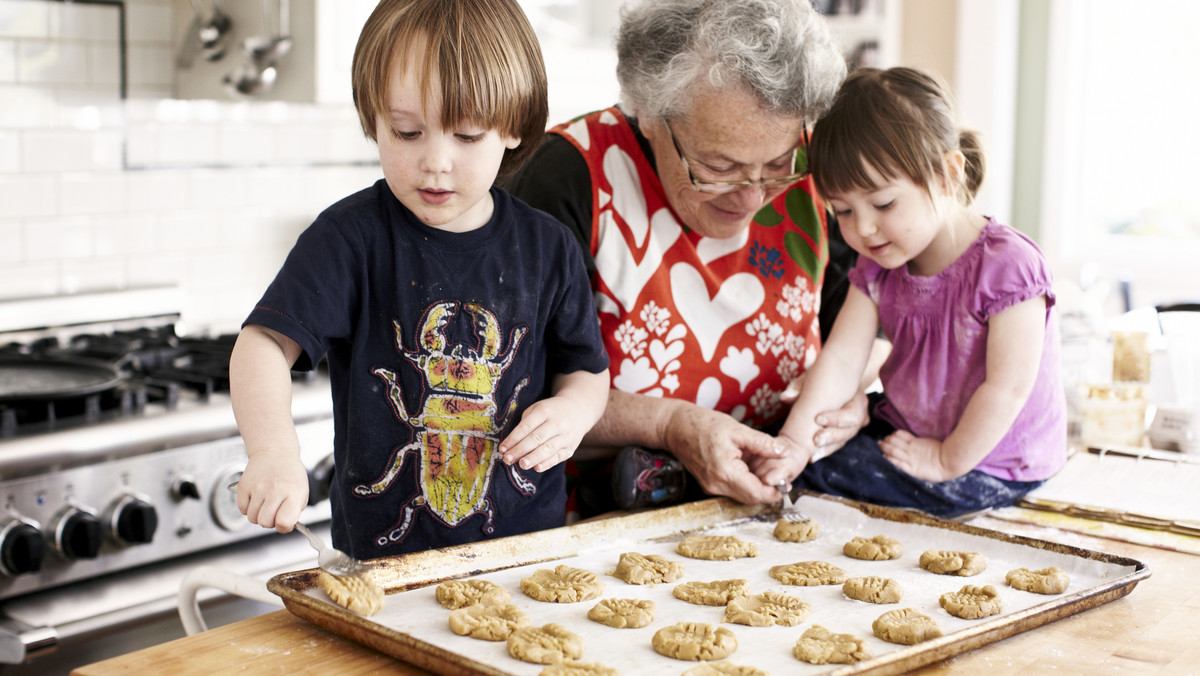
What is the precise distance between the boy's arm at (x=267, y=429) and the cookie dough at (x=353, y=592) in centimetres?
7

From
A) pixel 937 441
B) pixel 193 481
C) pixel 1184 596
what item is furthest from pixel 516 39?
pixel 193 481

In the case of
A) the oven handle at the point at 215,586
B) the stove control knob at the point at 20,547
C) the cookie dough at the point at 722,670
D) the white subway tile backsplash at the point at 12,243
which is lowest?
the stove control knob at the point at 20,547

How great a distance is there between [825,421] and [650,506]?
0.26m

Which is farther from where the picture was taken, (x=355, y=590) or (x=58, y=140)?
(x=58, y=140)

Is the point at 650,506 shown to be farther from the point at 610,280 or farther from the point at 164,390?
the point at 164,390

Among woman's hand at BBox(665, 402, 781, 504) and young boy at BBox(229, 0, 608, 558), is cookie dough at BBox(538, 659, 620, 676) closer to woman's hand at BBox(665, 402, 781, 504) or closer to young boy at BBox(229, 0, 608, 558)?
young boy at BBox(229, 0, 608, 558)

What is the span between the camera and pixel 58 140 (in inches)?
88.7

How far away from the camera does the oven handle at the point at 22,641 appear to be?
1573 mm

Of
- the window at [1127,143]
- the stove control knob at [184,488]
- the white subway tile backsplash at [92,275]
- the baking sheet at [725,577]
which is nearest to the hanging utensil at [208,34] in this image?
the white subway tile backsplash at [92,275]

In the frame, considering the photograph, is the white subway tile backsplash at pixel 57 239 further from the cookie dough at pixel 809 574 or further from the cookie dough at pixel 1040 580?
the cookie dough at pixel 1040 580

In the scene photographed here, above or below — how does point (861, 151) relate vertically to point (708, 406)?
above

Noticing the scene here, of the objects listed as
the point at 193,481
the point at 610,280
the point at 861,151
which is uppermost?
the point at 861,151

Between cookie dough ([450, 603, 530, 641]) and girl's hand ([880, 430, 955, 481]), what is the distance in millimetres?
625

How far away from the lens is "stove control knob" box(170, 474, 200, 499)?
1.86 metres
